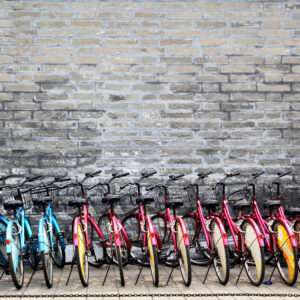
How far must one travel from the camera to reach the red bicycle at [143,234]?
5.23 m

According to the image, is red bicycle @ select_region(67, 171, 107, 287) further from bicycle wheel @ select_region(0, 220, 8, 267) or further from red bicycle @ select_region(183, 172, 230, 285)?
red bicycle @ select_region(183, 172, 230, 285)

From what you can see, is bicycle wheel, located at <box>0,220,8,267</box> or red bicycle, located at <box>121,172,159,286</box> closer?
red bicycle, located at <box>121,172,159,286</box>

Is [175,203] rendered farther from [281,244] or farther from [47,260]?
[47,260]

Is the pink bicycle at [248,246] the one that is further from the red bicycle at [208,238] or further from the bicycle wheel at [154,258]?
the bicycle wheel at [154,258]

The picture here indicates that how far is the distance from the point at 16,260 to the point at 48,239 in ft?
1.63

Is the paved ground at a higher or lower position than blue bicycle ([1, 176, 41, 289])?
lower

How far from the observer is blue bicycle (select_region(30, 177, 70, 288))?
202 inches

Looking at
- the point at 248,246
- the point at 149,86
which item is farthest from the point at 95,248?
the point at 149,86

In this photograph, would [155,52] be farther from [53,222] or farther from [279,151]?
[53,222]

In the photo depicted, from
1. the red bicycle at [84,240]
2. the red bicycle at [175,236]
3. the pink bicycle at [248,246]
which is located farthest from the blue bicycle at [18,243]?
the pink bicycle at [248,246]

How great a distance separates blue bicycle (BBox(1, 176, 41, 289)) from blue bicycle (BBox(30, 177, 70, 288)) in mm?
224

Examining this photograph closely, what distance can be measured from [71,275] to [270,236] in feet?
7.87

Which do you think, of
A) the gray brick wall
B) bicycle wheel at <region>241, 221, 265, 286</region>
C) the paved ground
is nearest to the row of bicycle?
bicycle wheel at <region>241, 221, 265, 286</region>

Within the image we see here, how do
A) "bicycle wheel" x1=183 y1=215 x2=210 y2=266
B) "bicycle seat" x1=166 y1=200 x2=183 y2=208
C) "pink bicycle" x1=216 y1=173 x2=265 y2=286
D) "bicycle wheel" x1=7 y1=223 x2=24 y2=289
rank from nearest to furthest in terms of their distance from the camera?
"bicycle wheel" x1=7 y1=223 x2=24 y2=289, "pink bicycle" x1=216 y1=173 x2=265 y2=286, "bicycle seat" x1=166 y1=200 x2=183 y2=208, "bicycle wheel" x1=183 y1=215 x2=210 y2=266
